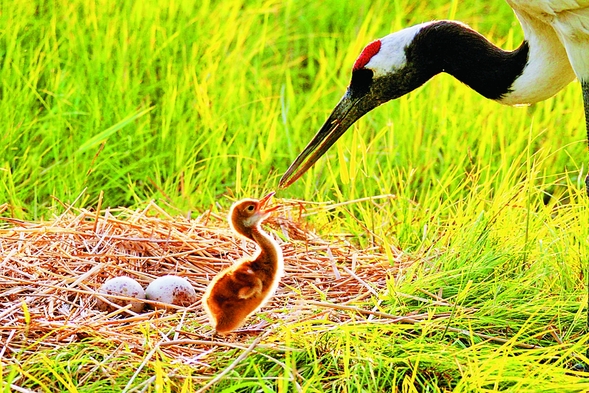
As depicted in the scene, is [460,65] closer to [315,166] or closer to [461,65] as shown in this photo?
[461,65]

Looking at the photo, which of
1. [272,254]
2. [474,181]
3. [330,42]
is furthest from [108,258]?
[330,42]

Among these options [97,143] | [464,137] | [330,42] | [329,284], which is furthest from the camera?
[330,42]

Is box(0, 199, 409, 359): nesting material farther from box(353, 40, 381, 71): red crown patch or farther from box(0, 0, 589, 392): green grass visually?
box(353, 40, 381, 71): red crown patch

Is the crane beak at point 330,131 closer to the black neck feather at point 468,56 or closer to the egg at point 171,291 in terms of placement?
the black neck feather at point 468,56

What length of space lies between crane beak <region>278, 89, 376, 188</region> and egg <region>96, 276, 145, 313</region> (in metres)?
0.84

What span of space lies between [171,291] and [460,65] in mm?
1432

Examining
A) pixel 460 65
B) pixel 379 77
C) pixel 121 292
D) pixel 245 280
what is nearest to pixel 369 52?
pixel 379 77

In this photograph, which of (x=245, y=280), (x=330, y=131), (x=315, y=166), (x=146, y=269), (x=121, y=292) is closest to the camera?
(x=245, y=280)

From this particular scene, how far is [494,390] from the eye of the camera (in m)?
3.57

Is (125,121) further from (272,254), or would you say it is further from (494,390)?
(494,390)

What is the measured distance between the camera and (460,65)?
459 centimetres

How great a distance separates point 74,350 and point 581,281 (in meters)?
1.91

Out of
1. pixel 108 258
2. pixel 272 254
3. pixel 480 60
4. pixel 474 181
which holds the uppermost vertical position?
pixel 480 60

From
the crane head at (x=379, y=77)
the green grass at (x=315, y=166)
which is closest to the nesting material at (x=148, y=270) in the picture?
the green grass at (x=315, y=166)
